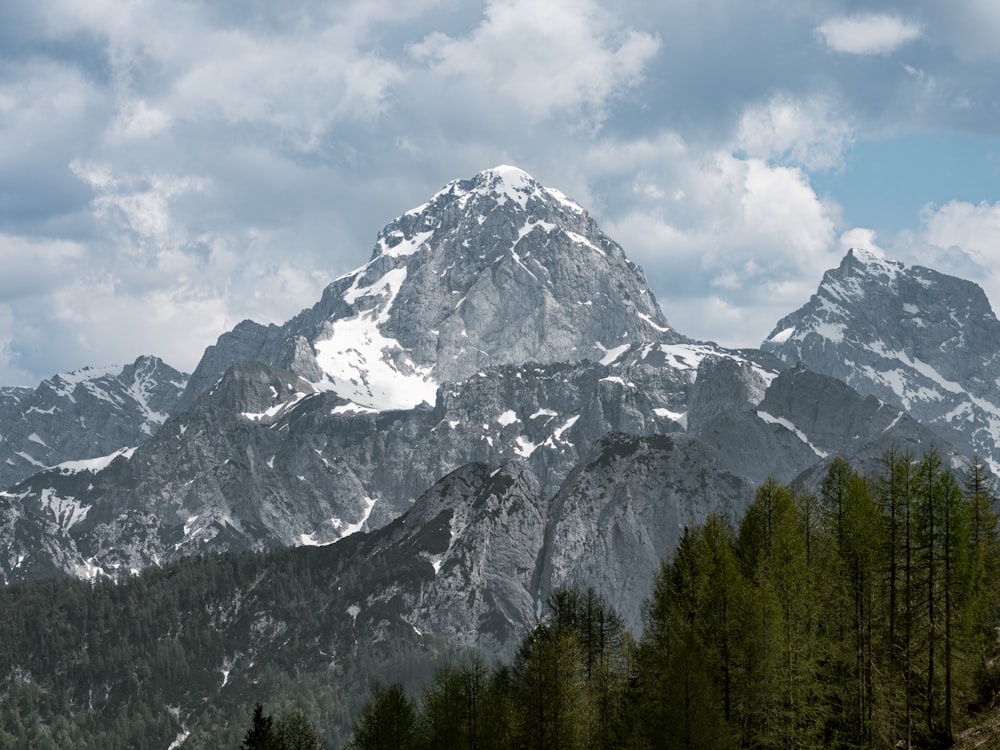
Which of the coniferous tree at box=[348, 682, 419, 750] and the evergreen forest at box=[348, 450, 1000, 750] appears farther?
the coniferous tree at box=[348, 682, 419, 750]

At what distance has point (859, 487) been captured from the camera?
80875 millimetres

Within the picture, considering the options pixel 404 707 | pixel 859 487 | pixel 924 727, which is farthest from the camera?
pixel 404 707

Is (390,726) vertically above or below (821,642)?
below

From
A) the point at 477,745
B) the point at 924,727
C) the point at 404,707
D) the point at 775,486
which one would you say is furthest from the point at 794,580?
the point at 404,707

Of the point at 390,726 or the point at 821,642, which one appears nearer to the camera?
the point at 821,642

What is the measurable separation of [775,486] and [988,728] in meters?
29.3


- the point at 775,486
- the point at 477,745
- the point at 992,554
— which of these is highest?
the point at 775,486

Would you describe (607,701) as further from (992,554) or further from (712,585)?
(992,554)

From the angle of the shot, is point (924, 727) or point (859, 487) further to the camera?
point (859, 487)

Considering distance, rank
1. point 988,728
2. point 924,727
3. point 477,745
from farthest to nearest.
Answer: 1. point 477,745
2. point 924,727
3. point 988,728

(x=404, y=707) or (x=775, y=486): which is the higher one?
(x=775, y=486)

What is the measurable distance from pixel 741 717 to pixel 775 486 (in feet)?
78.2

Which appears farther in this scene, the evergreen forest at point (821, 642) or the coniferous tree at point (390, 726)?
the coniferous tree at point (390, 726)

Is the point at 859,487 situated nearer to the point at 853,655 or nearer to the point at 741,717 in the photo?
the point at 853,655
